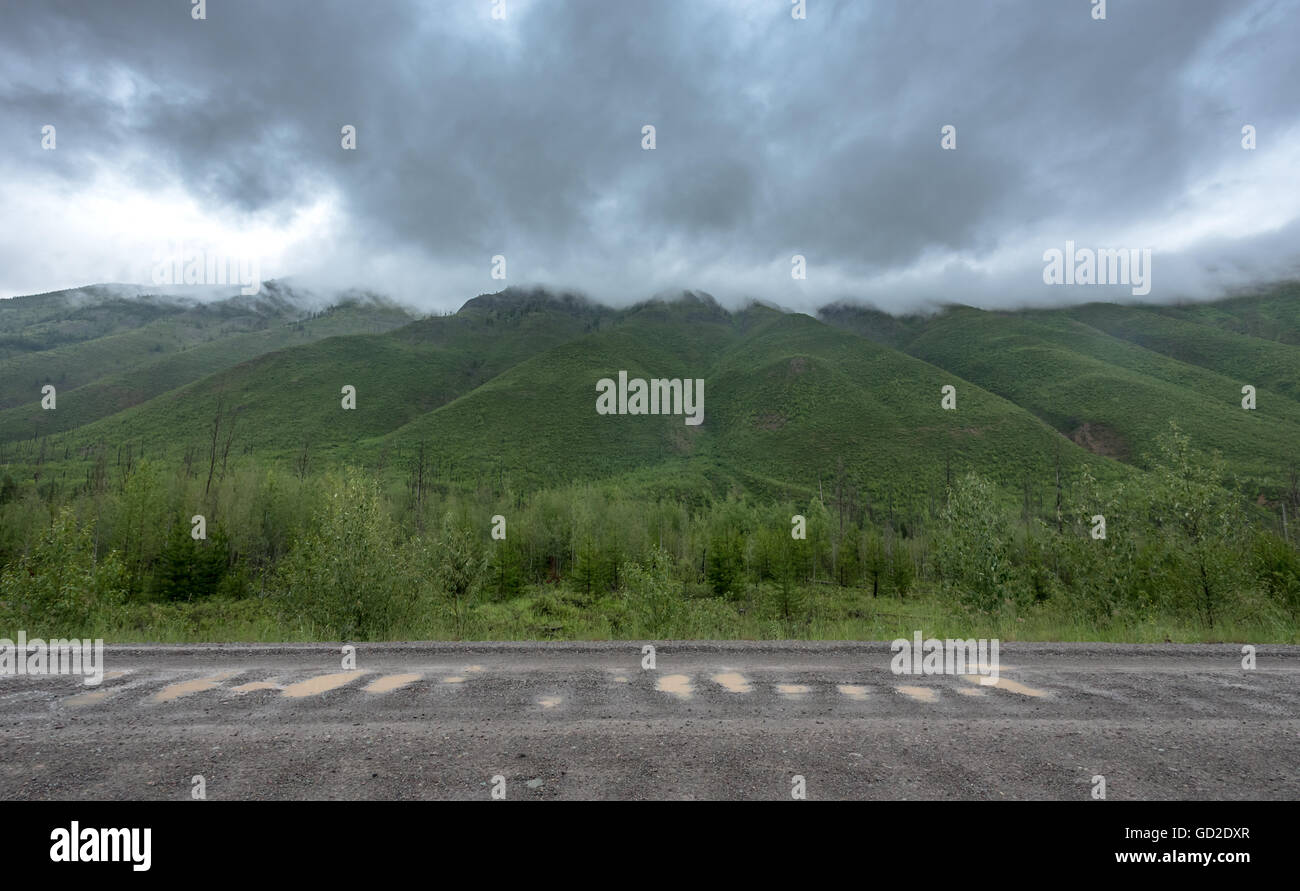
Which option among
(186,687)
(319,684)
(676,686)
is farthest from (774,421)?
(186,687)

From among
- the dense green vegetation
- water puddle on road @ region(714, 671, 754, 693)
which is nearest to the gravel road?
water puddle on road @ region(714, 671, 754, 693)

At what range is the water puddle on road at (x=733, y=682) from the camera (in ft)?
24.6

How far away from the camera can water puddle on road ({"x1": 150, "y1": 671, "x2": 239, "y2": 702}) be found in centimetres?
704

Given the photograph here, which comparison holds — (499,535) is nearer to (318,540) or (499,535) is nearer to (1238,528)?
(318,540)

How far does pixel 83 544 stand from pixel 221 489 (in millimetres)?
57961

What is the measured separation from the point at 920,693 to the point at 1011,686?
1497 mm

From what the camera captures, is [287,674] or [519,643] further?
[519,643]

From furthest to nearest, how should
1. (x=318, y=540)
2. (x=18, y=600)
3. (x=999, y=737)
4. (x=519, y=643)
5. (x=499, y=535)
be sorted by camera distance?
(x=499, y=535) < (x=318, y=540) < (x=18, y=600) < (x=519, y=643) < (x=999, y=737)

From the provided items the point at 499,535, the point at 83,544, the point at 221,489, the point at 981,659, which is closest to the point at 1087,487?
the point at 981,659

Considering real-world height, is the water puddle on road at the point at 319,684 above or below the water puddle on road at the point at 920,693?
above

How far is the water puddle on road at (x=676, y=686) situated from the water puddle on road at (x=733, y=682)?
457 millimetres

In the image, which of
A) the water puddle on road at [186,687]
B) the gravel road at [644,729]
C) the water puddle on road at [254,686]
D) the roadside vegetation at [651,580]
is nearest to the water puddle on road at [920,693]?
the gravel road at [644,729]

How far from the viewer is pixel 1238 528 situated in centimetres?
1828

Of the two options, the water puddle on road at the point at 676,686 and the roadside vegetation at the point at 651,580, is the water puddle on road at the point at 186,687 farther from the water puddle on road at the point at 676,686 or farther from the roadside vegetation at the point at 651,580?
the water puddle on road at the point at 676,686
